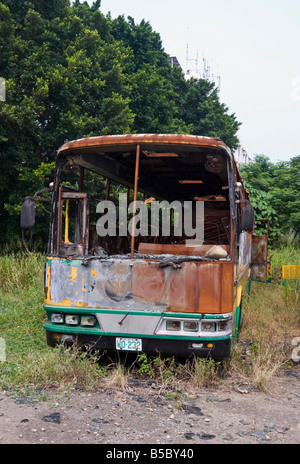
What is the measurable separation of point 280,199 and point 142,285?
43.0ft

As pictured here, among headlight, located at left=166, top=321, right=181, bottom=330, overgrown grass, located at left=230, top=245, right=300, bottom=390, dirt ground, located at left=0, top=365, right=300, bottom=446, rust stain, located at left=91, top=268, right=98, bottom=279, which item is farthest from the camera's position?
overgrown grass, located at left=230, top=245, right=300, bottom=390

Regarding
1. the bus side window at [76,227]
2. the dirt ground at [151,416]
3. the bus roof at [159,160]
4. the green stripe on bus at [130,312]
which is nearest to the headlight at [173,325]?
the green stripe on bus at [130,312]

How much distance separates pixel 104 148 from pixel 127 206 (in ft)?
5.52

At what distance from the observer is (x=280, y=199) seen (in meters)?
17.0

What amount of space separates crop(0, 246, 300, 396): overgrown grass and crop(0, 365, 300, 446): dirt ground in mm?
154

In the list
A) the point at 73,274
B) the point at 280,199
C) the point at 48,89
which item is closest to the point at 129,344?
the point at 73,274

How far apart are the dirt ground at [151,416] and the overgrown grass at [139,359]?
15 centimetres

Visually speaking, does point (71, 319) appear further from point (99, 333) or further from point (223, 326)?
A: point (223, 326)

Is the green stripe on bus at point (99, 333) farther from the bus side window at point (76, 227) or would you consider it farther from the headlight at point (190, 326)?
the bus side window at point (76, 227)

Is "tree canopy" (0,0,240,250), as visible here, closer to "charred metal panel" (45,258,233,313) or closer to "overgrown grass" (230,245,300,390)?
"overgrown grass" (230,245,300,390)

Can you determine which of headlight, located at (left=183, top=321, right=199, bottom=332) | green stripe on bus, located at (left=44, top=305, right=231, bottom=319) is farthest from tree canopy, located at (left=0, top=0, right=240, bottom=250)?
headlight, located at (left=183, top=321, right=199, bottom=332)

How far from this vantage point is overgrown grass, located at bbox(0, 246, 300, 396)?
4801 mm

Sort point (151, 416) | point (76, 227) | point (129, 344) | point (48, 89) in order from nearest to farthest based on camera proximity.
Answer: point (151, 416), point (129, 344), point (76, 227), point (48, 89)
